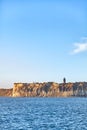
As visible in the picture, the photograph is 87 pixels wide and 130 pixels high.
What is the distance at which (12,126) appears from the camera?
52.8m

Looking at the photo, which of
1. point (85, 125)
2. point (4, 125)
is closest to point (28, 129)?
point (4, 125)

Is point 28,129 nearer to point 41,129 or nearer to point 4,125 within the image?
point 41,129

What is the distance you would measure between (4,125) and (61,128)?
25.5 feet

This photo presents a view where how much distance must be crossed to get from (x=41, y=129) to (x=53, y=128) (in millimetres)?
2024

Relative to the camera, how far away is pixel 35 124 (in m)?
55.8

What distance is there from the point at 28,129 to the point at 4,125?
5498 millimetres

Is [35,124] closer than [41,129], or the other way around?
[41,129]

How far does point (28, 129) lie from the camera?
49312 mm

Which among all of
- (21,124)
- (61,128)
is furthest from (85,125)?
(21,124)

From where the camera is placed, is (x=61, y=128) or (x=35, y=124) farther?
(x=35, y=124)

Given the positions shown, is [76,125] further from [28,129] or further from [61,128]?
[28,129]

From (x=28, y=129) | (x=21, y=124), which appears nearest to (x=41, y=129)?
(x=28, y=129)

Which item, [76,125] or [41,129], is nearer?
[41,129]

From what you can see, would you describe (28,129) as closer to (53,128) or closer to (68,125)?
(53,128)
